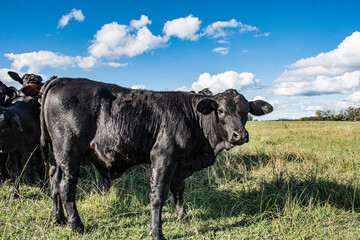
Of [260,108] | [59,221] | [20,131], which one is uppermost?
[260,108]

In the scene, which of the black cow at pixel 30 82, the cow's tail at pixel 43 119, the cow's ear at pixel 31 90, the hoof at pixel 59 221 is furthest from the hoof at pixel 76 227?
the cow's ear at pixel 31 90

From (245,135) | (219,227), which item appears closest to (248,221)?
(219,227)

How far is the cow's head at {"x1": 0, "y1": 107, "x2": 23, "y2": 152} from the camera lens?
521 cm

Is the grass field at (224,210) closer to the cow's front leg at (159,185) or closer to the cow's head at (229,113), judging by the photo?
the cow's front leg at (159,185)

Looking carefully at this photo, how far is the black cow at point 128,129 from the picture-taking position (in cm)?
393

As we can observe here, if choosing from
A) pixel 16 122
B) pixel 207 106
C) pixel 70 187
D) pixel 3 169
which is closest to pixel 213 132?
pixel 207 106

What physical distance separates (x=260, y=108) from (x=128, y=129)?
7.69 feet

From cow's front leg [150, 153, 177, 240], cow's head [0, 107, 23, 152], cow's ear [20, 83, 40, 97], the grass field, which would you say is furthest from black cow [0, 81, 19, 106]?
cow's front leg [150, 153, 177, 240]

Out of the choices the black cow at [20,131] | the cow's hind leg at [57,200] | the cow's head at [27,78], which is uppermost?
the cow's head at [27,78]

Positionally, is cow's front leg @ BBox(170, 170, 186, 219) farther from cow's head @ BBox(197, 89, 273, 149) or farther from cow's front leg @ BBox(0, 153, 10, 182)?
cow's front leg @ BBox(0, 153, 10, 182)

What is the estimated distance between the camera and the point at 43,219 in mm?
4559

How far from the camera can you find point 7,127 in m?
5.33

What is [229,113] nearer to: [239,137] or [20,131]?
[239,137]

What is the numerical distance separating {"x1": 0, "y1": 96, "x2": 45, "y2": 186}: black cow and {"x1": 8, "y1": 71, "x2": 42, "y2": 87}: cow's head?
87 centimetres
